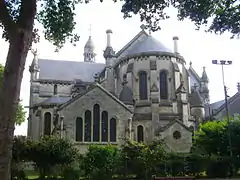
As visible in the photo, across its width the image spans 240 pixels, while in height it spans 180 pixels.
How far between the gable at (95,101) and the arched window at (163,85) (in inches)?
323

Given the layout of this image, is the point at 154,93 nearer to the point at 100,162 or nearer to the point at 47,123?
the point at 47,123

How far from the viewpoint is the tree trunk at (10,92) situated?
984cm

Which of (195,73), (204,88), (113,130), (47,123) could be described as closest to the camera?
(113,130)

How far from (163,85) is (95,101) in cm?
1171

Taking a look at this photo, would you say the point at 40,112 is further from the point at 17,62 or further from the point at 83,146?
the point at 17,62

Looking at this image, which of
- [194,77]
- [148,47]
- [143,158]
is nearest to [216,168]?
[143,158]

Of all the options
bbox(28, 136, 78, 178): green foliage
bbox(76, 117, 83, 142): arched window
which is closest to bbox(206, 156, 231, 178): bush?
bbox(28, 136, 78, 178): green foliage

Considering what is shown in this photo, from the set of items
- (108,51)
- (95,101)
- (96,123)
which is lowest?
(96,123)

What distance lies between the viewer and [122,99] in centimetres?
4072

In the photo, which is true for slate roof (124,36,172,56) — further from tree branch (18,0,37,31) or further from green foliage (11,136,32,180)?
tree branch (18,0,37,31)

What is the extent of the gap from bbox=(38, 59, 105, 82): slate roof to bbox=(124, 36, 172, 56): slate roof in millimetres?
10293

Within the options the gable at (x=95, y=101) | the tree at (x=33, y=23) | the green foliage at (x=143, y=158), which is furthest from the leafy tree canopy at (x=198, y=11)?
the gable at (x=95, y=101)

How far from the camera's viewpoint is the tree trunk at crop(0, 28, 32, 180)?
32.3 ft

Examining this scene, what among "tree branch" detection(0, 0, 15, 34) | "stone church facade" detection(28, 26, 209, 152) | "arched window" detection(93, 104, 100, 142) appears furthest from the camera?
"stone church facade" detection(28, 26, 209, 152)
